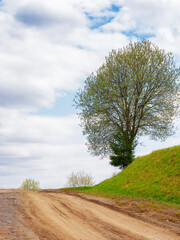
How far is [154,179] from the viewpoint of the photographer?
88.7 ft

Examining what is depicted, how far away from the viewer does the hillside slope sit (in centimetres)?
2346

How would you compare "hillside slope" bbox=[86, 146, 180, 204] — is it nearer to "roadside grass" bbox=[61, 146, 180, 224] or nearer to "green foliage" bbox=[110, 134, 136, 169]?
"roadside grass" bbox=[61, 146, 180, 224]

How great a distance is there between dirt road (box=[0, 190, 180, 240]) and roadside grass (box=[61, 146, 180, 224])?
300 centimetres

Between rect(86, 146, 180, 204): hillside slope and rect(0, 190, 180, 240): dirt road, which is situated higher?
rect(86, 146, 180, 204): hillside slope

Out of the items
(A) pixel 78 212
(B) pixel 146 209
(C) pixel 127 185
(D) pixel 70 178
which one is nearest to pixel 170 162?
(C) pixel 127 185

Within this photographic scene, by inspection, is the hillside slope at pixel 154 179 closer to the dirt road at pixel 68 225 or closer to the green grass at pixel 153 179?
the green grass at pixel 153 179

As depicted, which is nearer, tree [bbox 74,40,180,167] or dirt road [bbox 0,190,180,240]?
dirt road [bbox 0,190,180,240]

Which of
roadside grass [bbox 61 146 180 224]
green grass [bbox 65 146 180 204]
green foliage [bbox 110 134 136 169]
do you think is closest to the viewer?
roadside grass [bbox 61 146 180 224]

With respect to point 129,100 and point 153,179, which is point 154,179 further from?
point 129,100

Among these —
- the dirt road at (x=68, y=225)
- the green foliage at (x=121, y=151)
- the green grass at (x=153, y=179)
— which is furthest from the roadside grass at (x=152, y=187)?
the green foliage at (x=121, y=151)

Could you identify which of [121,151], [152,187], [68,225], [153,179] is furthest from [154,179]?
[68,225]

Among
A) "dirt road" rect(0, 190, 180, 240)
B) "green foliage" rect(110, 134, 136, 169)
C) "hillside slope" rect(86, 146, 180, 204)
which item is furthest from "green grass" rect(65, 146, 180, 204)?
"dirt road" rect(0, 190, 180, 240)

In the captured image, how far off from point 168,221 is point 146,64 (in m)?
31.8

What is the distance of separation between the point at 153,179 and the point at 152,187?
197 cm
